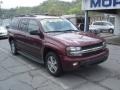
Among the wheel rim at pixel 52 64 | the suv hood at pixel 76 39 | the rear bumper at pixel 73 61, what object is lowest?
the wheel rim at pixel 52 64

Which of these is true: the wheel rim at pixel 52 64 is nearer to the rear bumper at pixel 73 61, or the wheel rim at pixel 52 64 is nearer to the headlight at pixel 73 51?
the rear bumper at pixel 73 61

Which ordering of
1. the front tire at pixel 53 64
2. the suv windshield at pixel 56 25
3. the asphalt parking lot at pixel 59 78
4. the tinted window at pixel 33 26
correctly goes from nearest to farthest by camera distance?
the asphalt parking lot at pixel 59 78 → the front tire at pixel 53 64 → the suv windshield at pixel 56 25 → the tinted window at pixel 33 26

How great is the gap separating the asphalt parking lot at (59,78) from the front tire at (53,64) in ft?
0.52

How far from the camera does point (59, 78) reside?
5.70 metres

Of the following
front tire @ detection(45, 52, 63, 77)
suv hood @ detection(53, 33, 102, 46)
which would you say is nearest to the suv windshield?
suv hood @ detection(53, 33, 102, 46)

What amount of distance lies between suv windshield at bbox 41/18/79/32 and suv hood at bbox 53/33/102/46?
0.59 metres

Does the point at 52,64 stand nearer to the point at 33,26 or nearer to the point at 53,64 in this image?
the point at 53,64

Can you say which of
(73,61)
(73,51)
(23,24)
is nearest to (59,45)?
(73,51)

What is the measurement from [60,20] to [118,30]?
39.6 ft

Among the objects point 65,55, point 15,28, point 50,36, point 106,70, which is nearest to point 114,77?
point 106,70

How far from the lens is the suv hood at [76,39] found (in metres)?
5.30

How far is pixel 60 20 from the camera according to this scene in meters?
7.05

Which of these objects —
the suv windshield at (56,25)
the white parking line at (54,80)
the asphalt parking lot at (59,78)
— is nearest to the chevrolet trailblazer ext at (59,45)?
the suv windshield at (56,25)

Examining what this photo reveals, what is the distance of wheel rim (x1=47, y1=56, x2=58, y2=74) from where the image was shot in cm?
572
